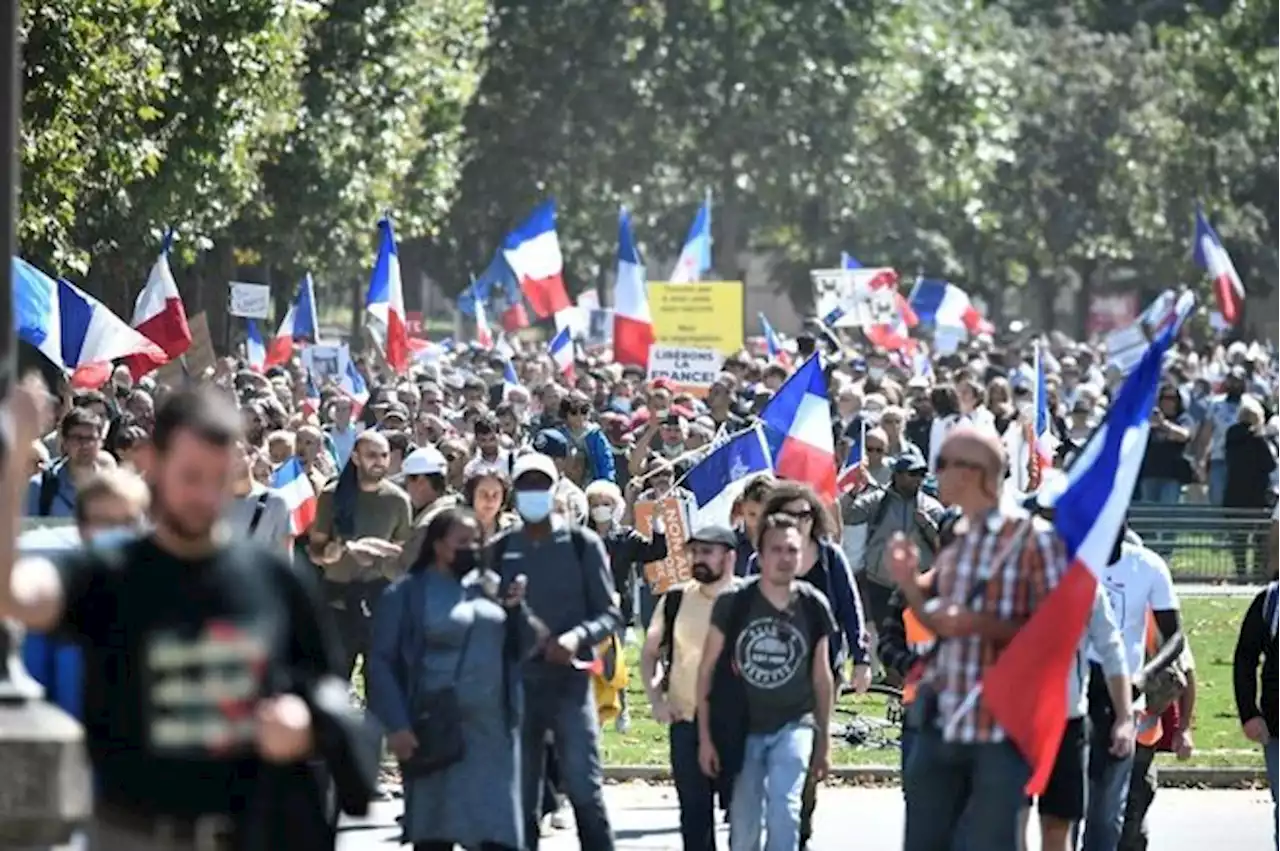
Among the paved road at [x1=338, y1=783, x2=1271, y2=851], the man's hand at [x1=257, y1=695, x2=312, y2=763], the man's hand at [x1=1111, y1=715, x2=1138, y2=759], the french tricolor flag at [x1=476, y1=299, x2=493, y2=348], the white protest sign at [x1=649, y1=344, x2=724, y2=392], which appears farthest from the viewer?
the french tricolor flag at [x1=476, y1=299, x2=493, y2=348]

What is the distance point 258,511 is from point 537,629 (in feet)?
11.6

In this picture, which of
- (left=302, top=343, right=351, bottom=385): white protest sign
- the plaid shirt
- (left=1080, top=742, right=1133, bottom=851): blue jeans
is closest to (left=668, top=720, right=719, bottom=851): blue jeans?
(left=1080, top=742, right=1133, bottom=851): blue jeans

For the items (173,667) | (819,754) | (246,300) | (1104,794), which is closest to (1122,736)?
(1104,794)

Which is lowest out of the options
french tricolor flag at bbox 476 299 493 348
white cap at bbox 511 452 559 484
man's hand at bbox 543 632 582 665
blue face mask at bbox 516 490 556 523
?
man's hand at bbox 543 632 582 665

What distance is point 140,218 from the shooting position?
34781 mm

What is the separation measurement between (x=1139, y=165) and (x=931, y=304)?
877 inches

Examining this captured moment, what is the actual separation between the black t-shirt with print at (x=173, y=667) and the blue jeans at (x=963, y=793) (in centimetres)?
382

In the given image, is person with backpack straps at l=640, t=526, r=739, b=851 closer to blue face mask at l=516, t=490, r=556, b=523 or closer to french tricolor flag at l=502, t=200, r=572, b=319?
blue face mask at l=516, t=490, r=556, b=523

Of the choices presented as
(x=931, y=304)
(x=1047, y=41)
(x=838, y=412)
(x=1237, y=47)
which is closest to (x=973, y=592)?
(x=838, y=412)

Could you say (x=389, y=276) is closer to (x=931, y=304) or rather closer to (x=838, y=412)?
(x=838, y=412)

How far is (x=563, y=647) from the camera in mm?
12688

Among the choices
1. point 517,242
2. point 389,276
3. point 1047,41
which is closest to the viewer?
point 389,276

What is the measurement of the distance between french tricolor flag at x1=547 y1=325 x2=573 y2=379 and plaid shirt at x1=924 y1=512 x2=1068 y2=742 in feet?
91.0

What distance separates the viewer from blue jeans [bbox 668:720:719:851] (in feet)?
43.5
